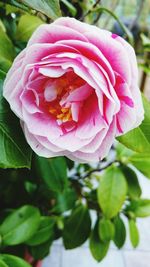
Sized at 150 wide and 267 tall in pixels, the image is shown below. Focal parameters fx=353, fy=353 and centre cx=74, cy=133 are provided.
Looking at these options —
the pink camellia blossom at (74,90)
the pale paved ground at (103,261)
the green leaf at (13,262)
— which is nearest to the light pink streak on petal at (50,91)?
the pink camellia blossom at (74,90)

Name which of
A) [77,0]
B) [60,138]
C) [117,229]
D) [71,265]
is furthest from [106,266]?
[60,138]

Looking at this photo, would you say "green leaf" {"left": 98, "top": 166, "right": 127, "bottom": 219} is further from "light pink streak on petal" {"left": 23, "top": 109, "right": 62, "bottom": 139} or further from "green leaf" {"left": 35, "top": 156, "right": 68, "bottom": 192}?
"light pink streak on petal" {"left": 23, "top": 109, "right": 62, "bottom": 139}

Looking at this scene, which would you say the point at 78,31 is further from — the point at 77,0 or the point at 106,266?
the point at 106,266

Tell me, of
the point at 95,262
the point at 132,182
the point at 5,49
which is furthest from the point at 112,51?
the point at 95,262

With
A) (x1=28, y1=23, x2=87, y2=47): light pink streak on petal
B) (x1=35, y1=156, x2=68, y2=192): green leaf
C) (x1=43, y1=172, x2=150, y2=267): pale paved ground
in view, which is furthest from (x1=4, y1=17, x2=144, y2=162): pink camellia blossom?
(x1=43, y1=172, x2=150, y2=267): pale paved ground

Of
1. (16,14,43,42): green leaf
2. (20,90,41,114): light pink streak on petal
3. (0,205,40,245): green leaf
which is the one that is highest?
(20,90,41,114): light pink streak on petal

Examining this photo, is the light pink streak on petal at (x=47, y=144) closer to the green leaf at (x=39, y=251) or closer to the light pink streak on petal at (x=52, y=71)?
the light pink streak on petal at (x=52, y=71)
